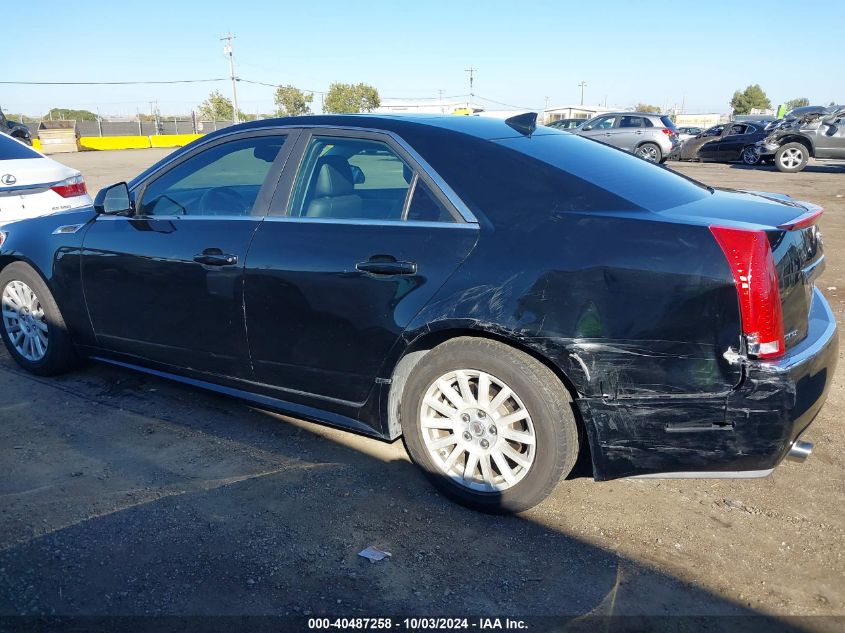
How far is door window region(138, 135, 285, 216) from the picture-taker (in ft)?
11.8

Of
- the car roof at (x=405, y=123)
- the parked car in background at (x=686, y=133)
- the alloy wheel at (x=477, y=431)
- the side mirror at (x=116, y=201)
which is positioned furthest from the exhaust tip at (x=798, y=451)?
the parked car in background at (x=686, y=133)

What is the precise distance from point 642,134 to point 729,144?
10.6 ft

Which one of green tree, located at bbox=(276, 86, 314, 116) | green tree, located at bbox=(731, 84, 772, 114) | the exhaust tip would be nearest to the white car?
the exhaust tip

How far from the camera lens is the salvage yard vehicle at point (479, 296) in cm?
252

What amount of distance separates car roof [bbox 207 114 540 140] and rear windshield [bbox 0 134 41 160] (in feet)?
12.3

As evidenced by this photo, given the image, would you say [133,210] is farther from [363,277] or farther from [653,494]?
[653,494]

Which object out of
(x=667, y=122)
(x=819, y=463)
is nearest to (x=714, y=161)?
(x=667, y=122)

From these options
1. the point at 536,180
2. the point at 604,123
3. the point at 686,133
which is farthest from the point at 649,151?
the point at 536,180

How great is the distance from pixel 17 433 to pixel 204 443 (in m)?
1.05

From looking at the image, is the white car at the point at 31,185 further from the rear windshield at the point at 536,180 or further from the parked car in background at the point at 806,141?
the parked car in background at the point at 806,141

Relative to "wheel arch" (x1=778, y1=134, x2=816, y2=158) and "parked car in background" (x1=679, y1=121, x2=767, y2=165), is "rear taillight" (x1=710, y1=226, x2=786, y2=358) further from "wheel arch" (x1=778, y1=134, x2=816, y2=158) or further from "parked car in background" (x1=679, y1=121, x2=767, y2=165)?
"parked car in background" (x1=679, y1=121, x2=767, y2=165)

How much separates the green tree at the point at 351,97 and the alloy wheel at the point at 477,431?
8851cm

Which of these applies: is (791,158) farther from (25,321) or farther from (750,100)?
(750,100)

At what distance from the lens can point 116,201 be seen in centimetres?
396
